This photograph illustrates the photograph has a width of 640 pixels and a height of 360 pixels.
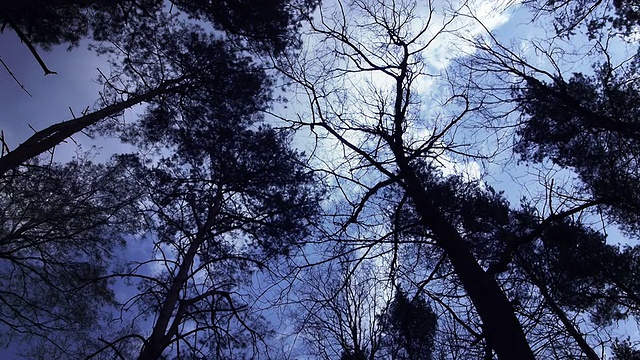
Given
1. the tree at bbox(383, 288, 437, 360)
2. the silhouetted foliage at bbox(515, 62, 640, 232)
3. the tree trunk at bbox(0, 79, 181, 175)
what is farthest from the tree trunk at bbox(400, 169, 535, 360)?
the tree trunk at bbox(0, 79, 181, 175)

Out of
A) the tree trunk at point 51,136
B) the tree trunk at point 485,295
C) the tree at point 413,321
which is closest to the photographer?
the tree trunk at point 485,295

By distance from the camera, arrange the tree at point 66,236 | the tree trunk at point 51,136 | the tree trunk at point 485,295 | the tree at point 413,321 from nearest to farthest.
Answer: the tree trunk at point 485,295 < the tree trunk at point 51,136 < the tree at point 413,321 < the tree at point 66,236

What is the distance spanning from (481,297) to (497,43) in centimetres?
372

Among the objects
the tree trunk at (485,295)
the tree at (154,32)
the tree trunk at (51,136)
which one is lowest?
the tree trunk at (485,295)

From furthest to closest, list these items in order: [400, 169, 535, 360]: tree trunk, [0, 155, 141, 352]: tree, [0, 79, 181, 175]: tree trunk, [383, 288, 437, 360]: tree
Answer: [0, 155, 141, 352]: tree → [383, 288, 437, 360]: tree → [0, 79, 181, 175]: tree trunk → [400, 169, 535, 360]: tree trunk

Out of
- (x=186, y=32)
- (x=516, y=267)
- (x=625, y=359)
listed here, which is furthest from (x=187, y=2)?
(x=625, y=359)

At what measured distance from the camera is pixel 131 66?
22.5 feet

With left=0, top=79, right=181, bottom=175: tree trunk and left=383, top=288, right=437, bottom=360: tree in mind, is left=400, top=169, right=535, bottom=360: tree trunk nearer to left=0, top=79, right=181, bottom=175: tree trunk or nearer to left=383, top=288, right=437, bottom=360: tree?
left=383, top=288, right=437, bottom=360: tree

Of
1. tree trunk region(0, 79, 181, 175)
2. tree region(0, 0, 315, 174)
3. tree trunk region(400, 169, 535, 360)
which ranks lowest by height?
tree trunk region(400, 169, 535, 360)

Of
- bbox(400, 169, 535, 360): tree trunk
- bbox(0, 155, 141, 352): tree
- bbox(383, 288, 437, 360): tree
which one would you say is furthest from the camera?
bbox(0, 155, 141, 352): tree

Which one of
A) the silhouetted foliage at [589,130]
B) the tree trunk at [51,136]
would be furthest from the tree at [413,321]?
the tree trunk at [51,136]

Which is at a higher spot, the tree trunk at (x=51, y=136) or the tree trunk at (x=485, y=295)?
the tree trunk at (x=51, y=136)

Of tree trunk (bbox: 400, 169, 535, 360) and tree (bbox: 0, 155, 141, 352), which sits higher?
tree (bbox: 0, 155, 141, 352)

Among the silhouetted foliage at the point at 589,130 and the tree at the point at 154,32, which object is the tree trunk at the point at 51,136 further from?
the silhouetted foliage at the point at 589,130
